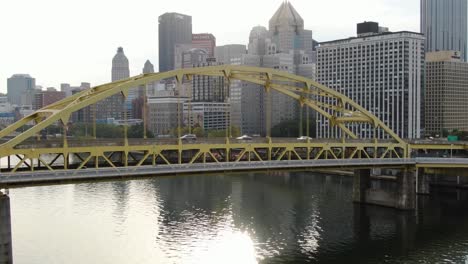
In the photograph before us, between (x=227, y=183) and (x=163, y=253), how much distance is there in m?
54.6

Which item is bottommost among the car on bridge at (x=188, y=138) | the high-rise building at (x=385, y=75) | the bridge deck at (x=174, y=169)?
the bridge deck at (x=174, y=169)

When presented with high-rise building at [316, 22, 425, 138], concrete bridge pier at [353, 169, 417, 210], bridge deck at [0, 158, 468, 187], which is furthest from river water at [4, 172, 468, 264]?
high-rise building at [316, 22, 425, 138]

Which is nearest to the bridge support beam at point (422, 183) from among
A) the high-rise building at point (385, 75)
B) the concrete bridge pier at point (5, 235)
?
the concrete bridge pier at point (5, 235)

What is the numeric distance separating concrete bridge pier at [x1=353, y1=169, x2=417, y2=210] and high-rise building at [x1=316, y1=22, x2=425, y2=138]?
96.5 metres

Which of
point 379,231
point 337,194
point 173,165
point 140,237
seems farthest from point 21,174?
point 337,194

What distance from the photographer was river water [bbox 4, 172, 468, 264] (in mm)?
55750

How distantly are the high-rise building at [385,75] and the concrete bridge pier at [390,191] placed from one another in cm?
9652

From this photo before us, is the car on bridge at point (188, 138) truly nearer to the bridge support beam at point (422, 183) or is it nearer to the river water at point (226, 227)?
the river water at point (226, 227)

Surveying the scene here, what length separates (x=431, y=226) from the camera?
69.5 m

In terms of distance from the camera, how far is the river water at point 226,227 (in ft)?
183

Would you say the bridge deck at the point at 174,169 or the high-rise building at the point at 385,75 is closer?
the bridge deck at the point at 174,169

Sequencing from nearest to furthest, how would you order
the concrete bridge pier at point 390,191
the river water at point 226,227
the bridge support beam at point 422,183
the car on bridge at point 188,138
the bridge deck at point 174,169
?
the bridge deck at point 174,169 < the river water at point 226,227 < the car on bridge at point 188,138 < the concrete bridge pier at point 390,191 < the bridge support beam at point 422,183

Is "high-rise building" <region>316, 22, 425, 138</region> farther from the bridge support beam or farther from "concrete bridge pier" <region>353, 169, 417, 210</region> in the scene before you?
"concrete bridge pier" <region>353, 169, 417, 210</region>

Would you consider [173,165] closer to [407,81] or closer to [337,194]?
[337,194]
